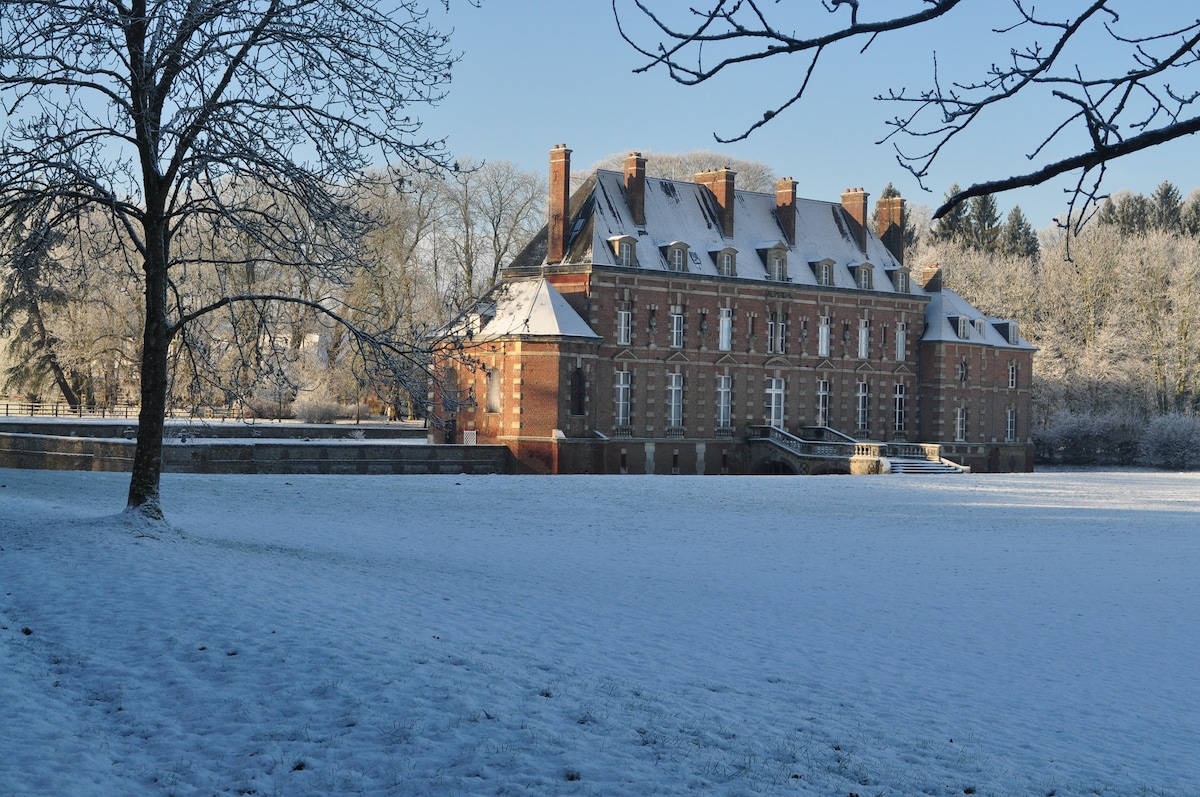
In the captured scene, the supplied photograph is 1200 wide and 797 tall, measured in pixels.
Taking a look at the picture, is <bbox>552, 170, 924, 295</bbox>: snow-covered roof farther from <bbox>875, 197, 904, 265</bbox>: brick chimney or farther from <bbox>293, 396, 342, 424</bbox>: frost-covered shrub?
<bbox>293, 396, 342, 424</bbox>: frost-covered shrub

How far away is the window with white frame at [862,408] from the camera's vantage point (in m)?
48.7

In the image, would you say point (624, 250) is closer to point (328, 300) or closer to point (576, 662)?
point (328, 300)

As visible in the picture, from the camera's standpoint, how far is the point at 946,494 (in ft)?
100

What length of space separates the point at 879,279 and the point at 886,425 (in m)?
6.09

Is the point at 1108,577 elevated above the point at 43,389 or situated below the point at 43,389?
below

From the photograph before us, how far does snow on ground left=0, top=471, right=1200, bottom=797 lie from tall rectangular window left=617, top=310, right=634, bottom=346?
2302cm

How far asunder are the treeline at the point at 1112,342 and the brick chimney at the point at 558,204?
25.0 m

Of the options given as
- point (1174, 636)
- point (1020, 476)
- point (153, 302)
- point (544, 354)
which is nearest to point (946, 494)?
point (1020, 476)

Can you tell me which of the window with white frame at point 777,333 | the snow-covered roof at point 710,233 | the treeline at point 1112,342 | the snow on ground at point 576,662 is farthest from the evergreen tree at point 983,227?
the snow on ground at point 576,662

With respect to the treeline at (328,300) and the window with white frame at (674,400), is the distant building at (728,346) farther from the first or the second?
the treeline at (328,300)

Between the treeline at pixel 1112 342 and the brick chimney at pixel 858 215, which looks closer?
the brick chimney at pixel 858 215

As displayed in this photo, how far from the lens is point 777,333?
1838 inches

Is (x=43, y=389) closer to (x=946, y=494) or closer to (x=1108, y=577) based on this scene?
(x=946, y=494)

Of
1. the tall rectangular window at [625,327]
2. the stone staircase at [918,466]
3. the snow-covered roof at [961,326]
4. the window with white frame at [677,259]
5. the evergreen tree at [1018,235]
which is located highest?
the evergreen tree at [1018,235]
